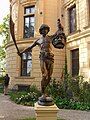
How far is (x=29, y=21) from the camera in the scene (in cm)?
2308

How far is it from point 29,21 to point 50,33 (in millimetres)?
2529

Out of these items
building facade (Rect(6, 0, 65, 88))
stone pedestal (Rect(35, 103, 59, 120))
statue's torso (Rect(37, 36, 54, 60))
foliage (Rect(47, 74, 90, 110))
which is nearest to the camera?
stone pedestal (Rect(35, 103, 59, 120))

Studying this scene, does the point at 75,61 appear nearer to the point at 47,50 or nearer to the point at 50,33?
the point at 50,33

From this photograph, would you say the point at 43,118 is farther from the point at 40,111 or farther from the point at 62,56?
the point at 62,56

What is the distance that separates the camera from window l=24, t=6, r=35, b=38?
22.8m

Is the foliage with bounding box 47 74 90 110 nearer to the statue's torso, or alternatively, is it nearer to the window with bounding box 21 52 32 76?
the window with bounding box 21 52 32 76

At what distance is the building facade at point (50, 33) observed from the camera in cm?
1784

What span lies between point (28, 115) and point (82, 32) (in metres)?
8.52

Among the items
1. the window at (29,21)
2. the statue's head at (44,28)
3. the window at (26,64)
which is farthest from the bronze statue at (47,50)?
the window at (29,21)

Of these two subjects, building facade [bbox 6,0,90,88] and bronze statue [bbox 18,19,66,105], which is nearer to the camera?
bronze statue [bbox 18,19,66,105]

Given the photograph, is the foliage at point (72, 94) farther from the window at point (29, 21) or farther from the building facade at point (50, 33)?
the window at point (29, 21)

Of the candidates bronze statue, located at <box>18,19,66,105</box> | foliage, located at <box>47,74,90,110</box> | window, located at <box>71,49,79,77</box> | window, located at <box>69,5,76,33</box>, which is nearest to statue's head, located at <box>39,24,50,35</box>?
bronze statue, located at <box>18,19,66,105</box>

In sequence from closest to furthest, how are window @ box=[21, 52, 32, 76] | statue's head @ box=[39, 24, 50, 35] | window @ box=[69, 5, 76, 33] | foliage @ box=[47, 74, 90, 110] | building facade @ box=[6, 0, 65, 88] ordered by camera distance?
statue's head @ box=[39, 24, 50, 35], foliage @ box=[47, 74, 90, 110], window @ box=[69, 5, 76, 33], building facade @ box=[6, 0, 65, 88], window @ box=[21, 52, 32, 76]

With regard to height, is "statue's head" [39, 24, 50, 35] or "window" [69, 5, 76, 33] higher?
"window" [69, 5, 76, 33]
